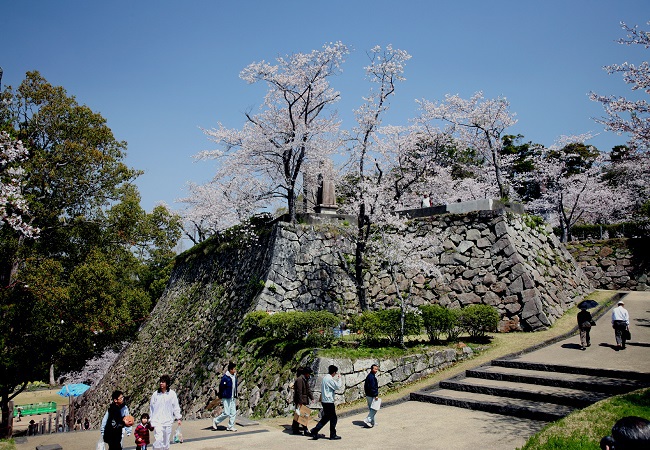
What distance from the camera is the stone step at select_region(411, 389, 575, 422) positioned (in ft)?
29.6

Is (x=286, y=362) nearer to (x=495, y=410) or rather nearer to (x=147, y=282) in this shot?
(x=495, y=410)

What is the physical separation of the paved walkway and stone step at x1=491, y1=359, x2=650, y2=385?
0.46 m

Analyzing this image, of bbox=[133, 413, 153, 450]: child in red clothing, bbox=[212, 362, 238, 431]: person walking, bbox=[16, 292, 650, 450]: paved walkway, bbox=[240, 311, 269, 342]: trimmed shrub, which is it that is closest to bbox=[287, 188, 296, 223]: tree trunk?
bbox=[240, 311, 269, 342]: trimmed shrub

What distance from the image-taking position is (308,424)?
33.6 feet

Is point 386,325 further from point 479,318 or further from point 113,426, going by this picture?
point 113,426

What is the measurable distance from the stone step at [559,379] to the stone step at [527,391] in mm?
130

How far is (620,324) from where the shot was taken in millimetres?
12930

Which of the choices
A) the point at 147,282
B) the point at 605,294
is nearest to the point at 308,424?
the point at 605,294

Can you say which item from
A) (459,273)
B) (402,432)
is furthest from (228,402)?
(459,273)

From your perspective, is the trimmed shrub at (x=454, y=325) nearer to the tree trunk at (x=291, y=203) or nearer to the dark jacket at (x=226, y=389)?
the dark jacket at (x=226, y=389)

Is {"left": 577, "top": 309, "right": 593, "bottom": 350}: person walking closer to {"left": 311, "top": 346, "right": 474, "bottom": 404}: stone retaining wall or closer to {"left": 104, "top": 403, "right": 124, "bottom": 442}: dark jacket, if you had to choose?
{"left": 311, "top": 346, "right": 474, "bottom": 404}: stone retaining wall

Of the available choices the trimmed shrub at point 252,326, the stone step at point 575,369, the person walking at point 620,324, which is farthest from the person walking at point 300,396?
the person walking at point 620,324

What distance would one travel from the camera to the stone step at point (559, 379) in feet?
31.9

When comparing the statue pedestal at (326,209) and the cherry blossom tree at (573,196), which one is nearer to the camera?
the statue pedestal at (326,209)
